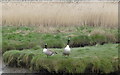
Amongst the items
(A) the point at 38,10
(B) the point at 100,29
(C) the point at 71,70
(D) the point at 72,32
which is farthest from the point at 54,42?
(A) the point at 38,10

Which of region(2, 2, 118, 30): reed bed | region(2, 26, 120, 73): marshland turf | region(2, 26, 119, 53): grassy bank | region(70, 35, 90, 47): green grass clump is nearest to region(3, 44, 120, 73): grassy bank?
region(2, 26, 120, 73): marshland turf

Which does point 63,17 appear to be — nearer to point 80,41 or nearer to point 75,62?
point 80,41

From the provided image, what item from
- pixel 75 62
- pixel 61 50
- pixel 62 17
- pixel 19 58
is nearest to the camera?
pixel 75 62

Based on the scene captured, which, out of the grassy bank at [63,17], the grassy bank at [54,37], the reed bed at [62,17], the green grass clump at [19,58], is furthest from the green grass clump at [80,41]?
the green grass clump at [19,58]

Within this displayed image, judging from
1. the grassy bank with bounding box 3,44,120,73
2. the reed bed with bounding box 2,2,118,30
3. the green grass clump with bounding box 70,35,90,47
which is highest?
the reed bed with bounding box 2,2,118,30

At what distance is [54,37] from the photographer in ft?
34.4

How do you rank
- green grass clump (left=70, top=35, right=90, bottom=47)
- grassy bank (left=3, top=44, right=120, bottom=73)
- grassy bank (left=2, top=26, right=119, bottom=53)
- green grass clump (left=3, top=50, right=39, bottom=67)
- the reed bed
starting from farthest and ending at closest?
1. the reed bed
2. green grass clump (left=70, top=35, right=90, bottom=47)
3. grassy bank (left=2, top=26, right=119, bottom=53)
4. green grass clump (left=3, top=50, right=39, bottom=67)
5. grassy bank (left=3, top=44, right=120, bottom=73)

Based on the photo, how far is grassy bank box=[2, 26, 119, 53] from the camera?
990 centimetres

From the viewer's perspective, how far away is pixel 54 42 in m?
10.0

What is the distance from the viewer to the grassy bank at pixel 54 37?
990 centimetres

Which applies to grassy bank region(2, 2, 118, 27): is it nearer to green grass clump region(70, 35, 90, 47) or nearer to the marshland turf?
the marshland turf

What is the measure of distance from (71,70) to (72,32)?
412 centimetres

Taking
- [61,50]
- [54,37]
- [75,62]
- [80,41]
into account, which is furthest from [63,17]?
[75,62]

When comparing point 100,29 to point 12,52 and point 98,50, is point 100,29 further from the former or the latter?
point 12,52
